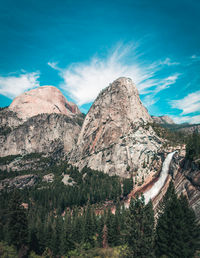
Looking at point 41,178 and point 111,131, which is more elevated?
point 111,131

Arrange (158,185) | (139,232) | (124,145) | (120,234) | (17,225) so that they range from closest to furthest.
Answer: (139,232), (17,225), (120,234), (158,185), (124,145)

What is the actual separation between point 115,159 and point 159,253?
132592 millimetres

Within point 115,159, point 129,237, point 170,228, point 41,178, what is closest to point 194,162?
point 170,228

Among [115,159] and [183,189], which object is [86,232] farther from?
[115,159]

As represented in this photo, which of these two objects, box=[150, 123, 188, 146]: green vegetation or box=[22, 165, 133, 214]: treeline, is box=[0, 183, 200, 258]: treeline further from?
box=[150, 123, 188, 146]: green vegetation

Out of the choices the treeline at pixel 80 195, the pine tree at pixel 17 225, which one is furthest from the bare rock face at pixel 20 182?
the pine tree at pixel 17 225

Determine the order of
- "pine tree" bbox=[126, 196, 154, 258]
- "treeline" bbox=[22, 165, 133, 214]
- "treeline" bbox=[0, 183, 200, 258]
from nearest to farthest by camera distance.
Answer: "pine tree" bbox=[126, 196, 154, 258] < "treeline" bbox=[0, 183, 200, 258] < "treeline" bbox=[22, 165, 133, 214]

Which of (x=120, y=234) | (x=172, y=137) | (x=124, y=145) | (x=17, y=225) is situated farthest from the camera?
(x=124, y=145)

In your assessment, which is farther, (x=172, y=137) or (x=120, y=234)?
(x=172, y=137)

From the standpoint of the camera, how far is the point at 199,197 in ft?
168

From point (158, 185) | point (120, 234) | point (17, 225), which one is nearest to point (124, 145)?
point (158, 185)

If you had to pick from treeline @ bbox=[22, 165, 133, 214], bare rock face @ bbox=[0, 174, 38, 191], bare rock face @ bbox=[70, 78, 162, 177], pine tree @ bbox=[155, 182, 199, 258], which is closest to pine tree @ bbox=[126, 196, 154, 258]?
pine tree @ bbox=[155, 182, 199, 258]

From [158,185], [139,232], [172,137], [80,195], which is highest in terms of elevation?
[172,137]

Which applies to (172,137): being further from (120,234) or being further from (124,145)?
(120,234)
